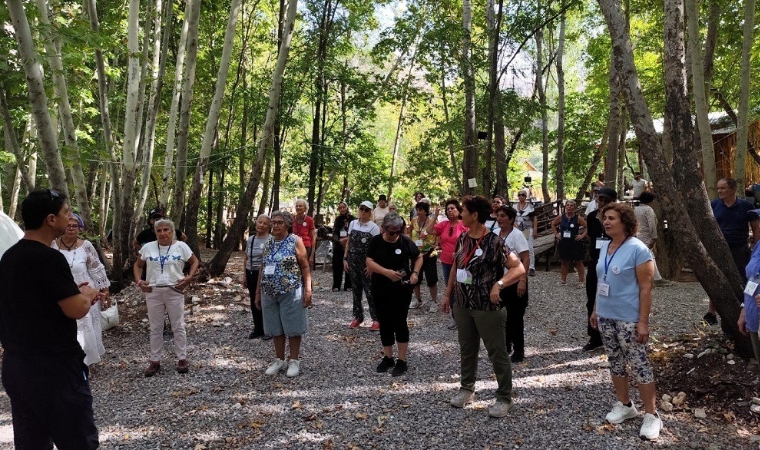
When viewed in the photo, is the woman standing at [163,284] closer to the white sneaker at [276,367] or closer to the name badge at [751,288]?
the white sneaker at [276,367]

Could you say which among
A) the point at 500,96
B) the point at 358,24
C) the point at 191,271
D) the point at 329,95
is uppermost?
the point at 358,24

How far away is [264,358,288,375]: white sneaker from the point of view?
5.30 metres

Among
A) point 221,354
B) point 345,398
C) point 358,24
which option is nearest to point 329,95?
point 358,24

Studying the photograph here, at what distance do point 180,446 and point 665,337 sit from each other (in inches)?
218

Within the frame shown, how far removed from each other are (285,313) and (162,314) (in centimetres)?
143

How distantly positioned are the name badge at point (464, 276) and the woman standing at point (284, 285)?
5.70 ft

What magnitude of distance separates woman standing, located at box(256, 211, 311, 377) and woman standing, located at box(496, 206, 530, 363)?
2.12m

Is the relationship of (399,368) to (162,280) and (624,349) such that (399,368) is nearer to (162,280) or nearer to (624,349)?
(624,349)

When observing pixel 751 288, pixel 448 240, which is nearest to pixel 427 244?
pixel 448 240

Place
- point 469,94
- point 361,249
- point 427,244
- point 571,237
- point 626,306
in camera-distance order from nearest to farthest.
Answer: point 626,306 → point 361,249 → point 427,244 → point 571,237 → point 469,94

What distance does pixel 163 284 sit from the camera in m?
5.27

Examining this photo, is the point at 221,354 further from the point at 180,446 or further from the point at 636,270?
the point at 636,270

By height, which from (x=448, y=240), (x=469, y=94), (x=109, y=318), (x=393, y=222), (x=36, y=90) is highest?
(x=469, y=94)

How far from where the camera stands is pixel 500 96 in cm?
1330
